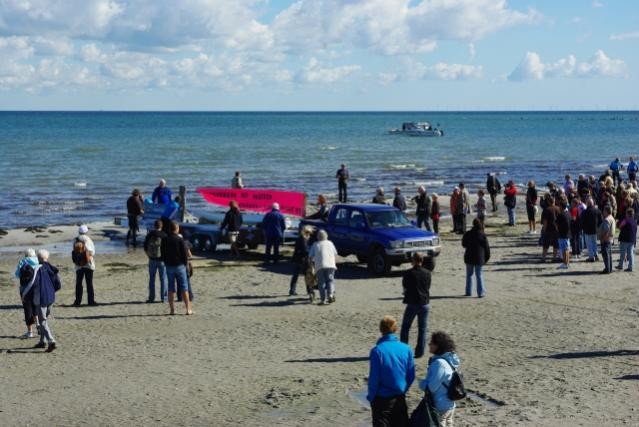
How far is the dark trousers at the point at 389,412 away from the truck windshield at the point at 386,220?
497 inches

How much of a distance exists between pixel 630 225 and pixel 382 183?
3329 cm

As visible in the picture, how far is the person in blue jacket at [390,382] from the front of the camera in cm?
859

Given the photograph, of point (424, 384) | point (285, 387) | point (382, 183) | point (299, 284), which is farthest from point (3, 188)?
point (424, 384)

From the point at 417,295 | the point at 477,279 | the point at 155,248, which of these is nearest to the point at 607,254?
the point at 477,279

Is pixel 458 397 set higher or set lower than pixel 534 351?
higher

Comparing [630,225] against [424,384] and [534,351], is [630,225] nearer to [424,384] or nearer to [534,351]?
[534,351]

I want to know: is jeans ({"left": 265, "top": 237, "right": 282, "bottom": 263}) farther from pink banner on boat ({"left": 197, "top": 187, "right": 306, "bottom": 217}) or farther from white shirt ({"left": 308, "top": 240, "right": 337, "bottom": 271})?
white shirt ({"left": 308, "top": 240, "right": 337, "bottom": 271})

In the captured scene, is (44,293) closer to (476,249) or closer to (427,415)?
(427,415)

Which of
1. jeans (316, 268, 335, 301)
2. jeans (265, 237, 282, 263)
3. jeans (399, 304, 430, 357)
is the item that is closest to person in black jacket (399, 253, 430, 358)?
jeans (399, 304, 430, 357)

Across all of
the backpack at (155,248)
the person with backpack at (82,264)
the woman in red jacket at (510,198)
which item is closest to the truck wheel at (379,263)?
the backpack at (155,248)

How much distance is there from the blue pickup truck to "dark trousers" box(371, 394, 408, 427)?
11.8 m

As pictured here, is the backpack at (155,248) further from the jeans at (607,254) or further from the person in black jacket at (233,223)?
the jeans at (607,254)

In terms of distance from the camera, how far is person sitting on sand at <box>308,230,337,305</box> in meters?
17.4

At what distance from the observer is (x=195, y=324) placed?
53.2 ft
